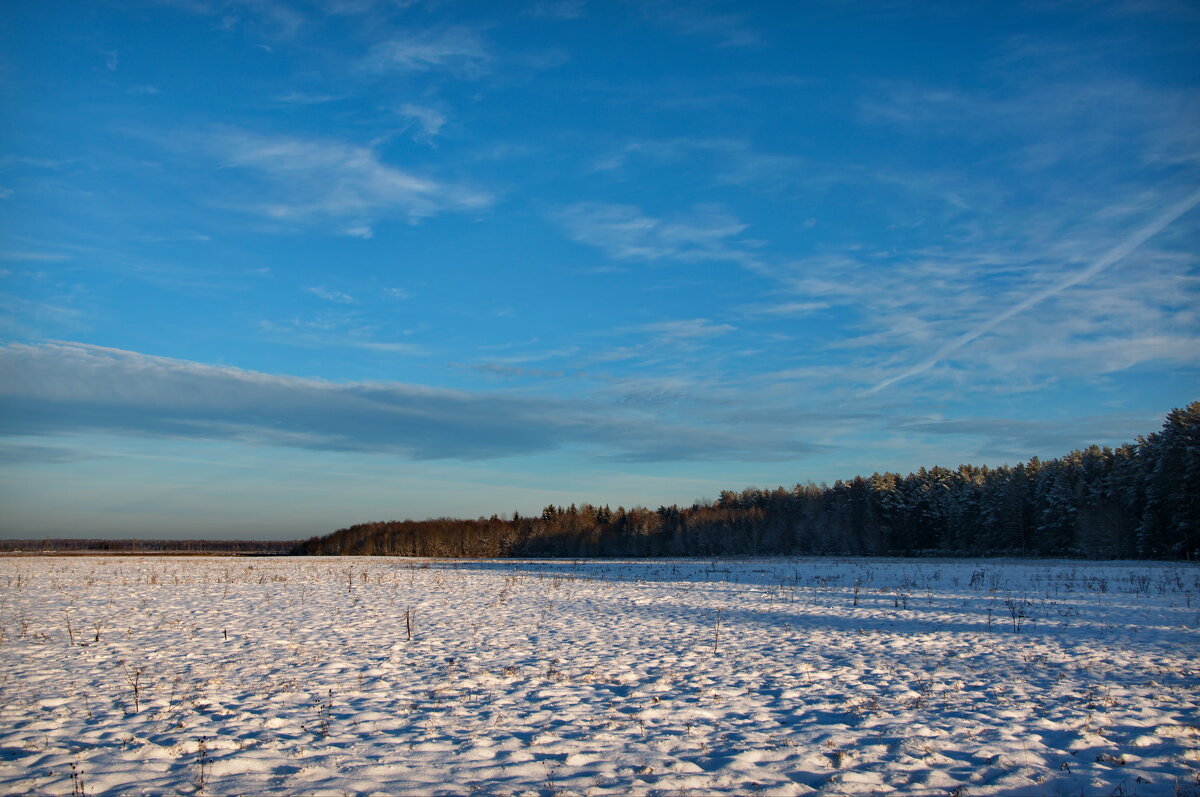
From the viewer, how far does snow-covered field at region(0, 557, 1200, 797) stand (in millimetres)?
6953

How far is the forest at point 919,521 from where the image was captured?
188 feet

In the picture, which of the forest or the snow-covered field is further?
the forest

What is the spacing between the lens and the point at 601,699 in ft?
32.1

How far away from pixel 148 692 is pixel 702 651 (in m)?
9.36

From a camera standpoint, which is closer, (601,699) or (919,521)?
(601,699)

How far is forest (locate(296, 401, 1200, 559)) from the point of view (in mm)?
57219

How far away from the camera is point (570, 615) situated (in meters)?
18.6

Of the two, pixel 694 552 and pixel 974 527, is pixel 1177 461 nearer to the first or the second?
pixel 974 527

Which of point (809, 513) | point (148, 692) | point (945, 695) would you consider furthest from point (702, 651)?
point (809, 513)

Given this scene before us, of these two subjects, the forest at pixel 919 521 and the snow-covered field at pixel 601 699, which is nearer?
the snow-covered field at pixel 601 699

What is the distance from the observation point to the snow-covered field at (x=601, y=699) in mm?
6953

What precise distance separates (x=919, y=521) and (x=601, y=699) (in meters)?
90.3

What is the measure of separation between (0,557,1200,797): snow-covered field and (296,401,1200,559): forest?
163 feet

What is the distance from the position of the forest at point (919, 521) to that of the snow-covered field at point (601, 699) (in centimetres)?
4957
